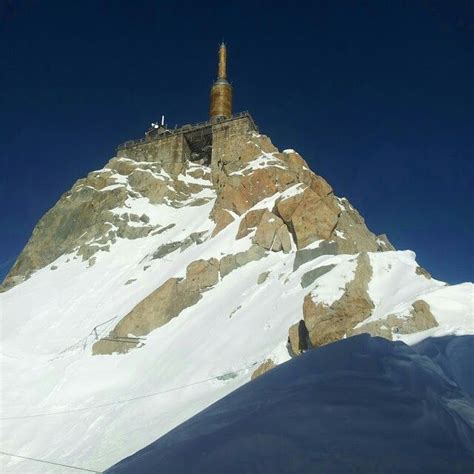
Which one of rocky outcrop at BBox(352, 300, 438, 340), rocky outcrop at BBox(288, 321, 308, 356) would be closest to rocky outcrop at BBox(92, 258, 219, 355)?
rocky outcrop at BBox(288, 321, 308, 356)

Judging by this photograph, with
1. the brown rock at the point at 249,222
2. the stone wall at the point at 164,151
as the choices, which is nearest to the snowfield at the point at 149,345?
the brown rock at the point at 249,222

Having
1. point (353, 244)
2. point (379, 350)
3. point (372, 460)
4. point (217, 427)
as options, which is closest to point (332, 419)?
point (372, 460)

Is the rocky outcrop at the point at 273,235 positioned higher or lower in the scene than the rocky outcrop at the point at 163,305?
higher

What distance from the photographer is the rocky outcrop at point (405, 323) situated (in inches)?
463

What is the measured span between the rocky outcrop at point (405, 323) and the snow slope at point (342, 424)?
239 cm

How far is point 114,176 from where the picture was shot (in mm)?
49125

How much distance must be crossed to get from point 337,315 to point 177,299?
44.8 ft

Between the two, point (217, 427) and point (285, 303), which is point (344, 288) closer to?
point (285, 303)

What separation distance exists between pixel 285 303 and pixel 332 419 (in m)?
13.0

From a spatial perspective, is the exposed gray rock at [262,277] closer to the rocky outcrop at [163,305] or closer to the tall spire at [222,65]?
the rocky outcrop at [163,305]

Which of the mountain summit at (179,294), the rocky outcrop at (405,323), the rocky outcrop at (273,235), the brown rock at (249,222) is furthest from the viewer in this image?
the brown rock at (249,222)

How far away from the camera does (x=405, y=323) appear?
11.9m

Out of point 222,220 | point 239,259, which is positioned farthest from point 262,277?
point 222,220

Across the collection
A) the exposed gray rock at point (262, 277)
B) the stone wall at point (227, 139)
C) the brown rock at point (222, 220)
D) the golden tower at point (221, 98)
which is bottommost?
the exposed gray rock at point (262, 277)
